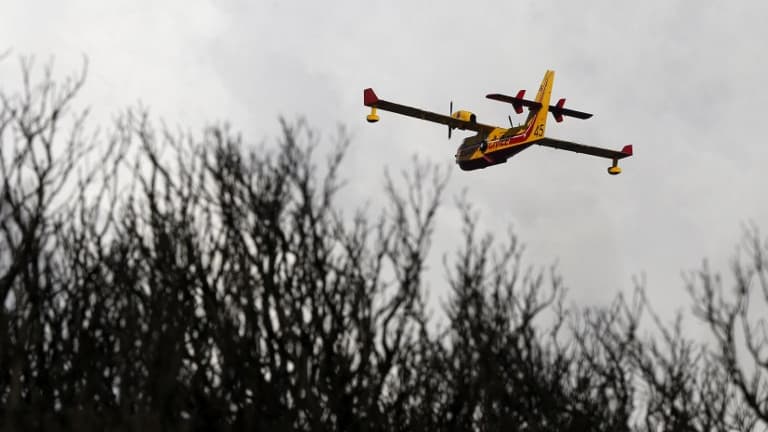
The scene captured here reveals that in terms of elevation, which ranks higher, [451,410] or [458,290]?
[458,290]

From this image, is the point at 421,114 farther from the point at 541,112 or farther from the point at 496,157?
the point at 541,112

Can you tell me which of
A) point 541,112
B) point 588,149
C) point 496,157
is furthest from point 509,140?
point 588,149

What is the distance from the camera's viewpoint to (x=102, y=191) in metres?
13.3

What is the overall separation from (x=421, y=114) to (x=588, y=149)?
7.12 m

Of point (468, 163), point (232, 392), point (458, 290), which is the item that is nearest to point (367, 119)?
Answer: point (468, 163)

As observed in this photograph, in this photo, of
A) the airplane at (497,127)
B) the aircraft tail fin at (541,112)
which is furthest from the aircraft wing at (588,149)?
the aircraft tail fin at (541,112)

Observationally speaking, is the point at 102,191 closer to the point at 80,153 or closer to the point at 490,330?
the point at 80,153

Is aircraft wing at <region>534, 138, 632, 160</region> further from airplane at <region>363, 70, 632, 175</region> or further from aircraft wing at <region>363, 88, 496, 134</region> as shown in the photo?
aircraft wing at <region>363, 88, 496, 134</region>

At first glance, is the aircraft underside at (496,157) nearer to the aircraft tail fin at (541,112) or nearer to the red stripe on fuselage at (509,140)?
the red stripe on fuselage at (509,140)

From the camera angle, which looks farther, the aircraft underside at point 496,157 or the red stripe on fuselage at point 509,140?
the aircraft underside at point 496,157

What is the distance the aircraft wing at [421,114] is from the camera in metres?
31.1

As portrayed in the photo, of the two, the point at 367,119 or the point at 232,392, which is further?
the point at 367,119

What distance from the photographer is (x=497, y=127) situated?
32.2 metres

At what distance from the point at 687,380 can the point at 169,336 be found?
10.4 metres
